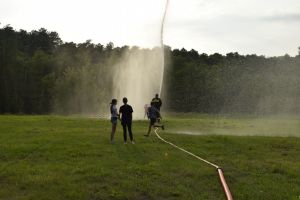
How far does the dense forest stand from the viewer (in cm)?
10150

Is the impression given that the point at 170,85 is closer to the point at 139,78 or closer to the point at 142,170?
the point at 139,78

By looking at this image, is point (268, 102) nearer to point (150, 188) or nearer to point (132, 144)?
point (132, 144)

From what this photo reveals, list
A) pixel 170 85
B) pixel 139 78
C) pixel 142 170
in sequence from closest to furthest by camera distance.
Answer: pixel 142 170, pixel 139 78, pixel 170 85

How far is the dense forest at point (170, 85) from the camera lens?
101500 millimetres

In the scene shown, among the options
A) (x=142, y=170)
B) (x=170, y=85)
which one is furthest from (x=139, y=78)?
(x=170, y=85)

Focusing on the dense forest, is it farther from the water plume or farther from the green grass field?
the green grass field

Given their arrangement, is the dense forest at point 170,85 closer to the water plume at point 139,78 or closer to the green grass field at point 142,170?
the water plume at point 139,78

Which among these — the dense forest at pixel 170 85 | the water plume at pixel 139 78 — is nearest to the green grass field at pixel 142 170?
the water plume at pixel 139 78

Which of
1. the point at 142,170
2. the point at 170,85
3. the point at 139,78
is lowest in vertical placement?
the point at 142,170

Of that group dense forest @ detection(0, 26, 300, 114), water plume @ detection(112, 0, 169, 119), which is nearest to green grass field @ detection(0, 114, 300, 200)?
water plume @ detection(112, 0, 169, 119)

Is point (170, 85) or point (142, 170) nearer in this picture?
point (142, 170)

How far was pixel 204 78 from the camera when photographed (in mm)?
121688

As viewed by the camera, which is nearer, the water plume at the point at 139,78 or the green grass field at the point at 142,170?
the green grass field at the point at 142,170

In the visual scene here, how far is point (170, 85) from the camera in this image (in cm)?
12725
